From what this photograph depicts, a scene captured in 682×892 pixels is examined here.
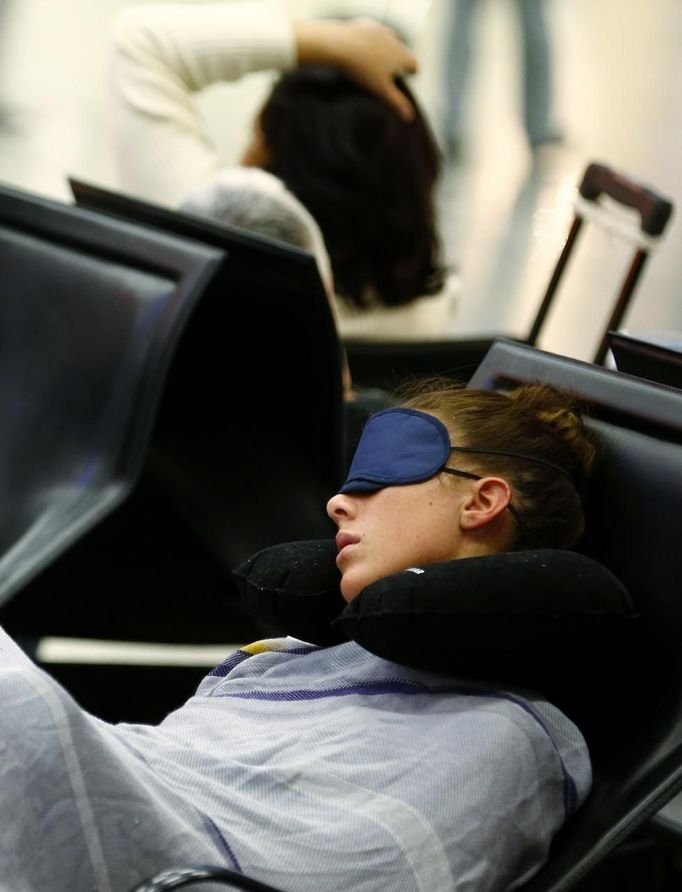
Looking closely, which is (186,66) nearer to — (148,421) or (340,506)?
(148,421)

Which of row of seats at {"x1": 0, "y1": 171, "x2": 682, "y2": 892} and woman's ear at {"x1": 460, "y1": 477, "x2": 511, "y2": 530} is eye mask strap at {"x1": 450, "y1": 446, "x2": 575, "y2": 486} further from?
row of seats at {"x1": 0, "y1": 171, "x2": 682, "y2": 892}

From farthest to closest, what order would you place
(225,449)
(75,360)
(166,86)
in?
A: (166,86) < (225,449) < (75,360)

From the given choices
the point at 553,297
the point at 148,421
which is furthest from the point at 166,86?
the point at 148,421

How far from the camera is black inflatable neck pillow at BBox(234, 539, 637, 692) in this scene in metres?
1.09

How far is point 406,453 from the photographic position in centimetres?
123

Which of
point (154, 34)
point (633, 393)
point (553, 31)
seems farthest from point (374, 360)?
point (633, 393)

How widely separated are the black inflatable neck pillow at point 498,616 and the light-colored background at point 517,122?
302 cm

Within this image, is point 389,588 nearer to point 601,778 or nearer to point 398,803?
point 398,803

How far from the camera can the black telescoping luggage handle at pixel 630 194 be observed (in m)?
2.74

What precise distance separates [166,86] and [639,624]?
2.50 meters

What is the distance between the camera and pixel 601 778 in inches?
47.1

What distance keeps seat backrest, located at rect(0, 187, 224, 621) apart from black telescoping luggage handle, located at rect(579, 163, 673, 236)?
1.07 metres

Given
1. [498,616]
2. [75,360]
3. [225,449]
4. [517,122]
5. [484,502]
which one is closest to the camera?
[498,616]

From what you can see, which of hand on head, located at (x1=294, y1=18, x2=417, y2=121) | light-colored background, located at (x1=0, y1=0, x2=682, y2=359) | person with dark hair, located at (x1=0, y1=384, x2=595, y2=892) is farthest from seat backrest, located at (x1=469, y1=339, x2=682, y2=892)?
light-colored background, located at (x1=0, y1=0, x2=682, y2=359)
